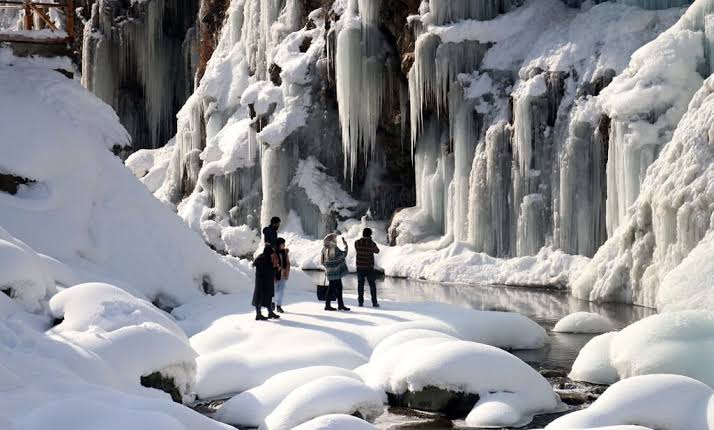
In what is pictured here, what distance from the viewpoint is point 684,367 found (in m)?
12.3

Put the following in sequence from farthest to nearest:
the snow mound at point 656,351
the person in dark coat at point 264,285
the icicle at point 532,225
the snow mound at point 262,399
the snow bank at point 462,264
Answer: the icicle at point 532,225, the snow bank at point 462,264, the person in dark coat at point 264,285, the snow mound at point 656,351, the snow mound at point 262,399

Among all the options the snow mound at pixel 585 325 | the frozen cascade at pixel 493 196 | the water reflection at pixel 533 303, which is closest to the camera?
the water reflection at pixel 533 303

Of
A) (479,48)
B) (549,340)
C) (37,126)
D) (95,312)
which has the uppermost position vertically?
(479,48)

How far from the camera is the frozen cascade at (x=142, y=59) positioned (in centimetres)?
4634

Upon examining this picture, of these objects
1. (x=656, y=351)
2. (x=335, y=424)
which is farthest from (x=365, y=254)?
(x=335, y=424)

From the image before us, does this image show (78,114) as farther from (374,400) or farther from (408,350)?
(374,400)

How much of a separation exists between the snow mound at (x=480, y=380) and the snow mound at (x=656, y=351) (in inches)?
60.6

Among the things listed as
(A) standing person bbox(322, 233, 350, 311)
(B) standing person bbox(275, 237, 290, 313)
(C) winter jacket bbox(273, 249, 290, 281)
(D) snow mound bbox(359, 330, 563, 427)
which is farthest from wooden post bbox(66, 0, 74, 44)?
(D) snow mound bbox(359, 330, 563, 427)

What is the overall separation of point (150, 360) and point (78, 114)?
337 inches

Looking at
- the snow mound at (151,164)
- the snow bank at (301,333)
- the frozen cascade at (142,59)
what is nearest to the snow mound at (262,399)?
the snow bank at (301,333)

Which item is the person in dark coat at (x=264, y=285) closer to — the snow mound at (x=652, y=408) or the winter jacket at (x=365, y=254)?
the winter jacket at (x=365, y=254)

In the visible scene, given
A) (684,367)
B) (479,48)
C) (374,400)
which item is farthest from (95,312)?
(479,48)

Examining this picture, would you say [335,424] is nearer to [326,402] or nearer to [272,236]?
[326,402]

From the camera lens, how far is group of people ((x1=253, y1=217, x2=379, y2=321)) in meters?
15.4
